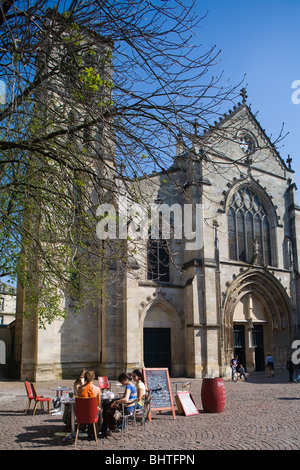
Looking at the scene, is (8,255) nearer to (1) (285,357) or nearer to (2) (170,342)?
(2) (170,342)

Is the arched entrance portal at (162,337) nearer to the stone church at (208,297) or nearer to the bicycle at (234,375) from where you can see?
the stone church at (208,297)

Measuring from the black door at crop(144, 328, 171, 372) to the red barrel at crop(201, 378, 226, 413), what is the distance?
1128 centimetres

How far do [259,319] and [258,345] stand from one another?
1627 mm

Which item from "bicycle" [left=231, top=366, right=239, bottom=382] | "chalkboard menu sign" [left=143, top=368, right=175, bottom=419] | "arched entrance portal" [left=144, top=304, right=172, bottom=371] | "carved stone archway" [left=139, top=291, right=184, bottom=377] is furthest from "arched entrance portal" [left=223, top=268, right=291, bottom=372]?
"chalkboard menu sign" [left=143, top=368, right=175, bottom=419]

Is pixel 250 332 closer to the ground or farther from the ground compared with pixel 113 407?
farther from the ground

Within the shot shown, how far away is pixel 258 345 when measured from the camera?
26.7 m

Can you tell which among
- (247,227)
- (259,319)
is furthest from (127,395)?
(247,227)

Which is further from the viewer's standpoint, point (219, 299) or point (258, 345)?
point (258, 345)

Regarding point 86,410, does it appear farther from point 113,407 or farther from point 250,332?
point 250,332

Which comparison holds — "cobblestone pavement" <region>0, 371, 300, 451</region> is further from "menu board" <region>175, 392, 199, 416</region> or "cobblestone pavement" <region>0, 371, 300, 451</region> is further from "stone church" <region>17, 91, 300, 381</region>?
"stone church" <region>17, 91, 300, 381</region>

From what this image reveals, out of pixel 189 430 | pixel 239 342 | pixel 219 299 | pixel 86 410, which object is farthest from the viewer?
pixel 239 342

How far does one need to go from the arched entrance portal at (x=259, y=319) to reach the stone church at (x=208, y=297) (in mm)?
62
